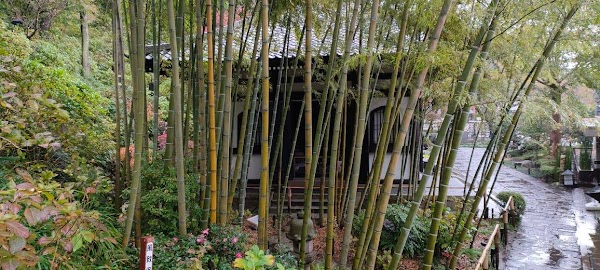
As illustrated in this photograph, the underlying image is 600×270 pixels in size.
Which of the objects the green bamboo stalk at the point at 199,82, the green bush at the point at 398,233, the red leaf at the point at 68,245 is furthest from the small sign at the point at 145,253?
the green bush at the point at 398,233

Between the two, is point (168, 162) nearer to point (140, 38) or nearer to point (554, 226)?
point (140, 38)

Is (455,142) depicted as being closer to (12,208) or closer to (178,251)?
(178,251)

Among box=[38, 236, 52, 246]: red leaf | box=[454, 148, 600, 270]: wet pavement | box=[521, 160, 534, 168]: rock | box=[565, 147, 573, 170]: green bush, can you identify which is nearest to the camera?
box=[38, 236, 52, 246]: red leaf

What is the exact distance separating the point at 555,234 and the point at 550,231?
0.17m

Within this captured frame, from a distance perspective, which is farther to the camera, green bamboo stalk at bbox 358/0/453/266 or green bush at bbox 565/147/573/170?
green bush at bbox 565/147/573/170

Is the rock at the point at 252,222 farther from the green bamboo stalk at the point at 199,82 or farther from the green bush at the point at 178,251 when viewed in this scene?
the green bush at the point at 178,251

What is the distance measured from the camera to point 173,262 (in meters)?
2.27

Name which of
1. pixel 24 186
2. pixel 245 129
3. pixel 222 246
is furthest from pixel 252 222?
pixel 24 186

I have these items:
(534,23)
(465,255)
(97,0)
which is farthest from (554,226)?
(97,0)

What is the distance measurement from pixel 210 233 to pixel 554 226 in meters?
6.12

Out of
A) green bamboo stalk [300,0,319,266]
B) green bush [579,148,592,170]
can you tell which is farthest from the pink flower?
green bush [579,148,592,170]

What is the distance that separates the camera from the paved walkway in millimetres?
4918

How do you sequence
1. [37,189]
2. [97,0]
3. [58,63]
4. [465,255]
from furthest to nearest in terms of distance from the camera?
1. [97,0]
2. [58,63]
3. [465,255]
4. [37,189]

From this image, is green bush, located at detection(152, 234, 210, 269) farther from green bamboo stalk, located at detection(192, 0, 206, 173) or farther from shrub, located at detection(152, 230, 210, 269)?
green bamboo stalk, located at detection(192, 0, 206, 173)
